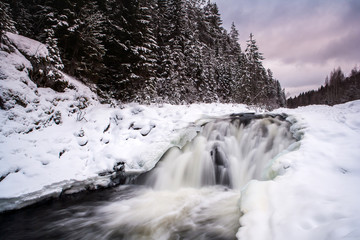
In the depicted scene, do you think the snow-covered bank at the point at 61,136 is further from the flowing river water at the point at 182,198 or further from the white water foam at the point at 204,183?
the white water foam at the point at 204,183

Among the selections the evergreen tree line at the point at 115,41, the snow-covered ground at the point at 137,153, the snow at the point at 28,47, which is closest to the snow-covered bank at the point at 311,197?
the snow-covered ground at the point at 137,153

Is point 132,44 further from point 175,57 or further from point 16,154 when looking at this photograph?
point 16,154

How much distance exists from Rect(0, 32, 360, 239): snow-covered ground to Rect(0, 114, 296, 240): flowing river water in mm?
449

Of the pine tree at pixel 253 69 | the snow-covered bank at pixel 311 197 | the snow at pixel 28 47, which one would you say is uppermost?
the pine tree at pixel 253 69

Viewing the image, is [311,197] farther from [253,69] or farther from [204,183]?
[253,69]

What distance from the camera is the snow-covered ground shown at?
7.00ft

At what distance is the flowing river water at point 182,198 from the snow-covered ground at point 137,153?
0.45m

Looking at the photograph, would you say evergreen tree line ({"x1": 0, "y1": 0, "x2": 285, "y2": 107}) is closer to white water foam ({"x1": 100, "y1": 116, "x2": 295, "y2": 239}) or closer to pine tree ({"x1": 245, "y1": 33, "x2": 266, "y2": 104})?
white water foam ({"x1": 100, "y1": 116, "x2": 295, "y2": 239})

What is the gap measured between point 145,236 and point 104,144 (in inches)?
152

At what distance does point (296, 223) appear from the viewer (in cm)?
200

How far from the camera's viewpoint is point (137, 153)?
6.05 meters

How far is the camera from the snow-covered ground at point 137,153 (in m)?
2.13

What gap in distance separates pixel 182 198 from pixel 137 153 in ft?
7.32

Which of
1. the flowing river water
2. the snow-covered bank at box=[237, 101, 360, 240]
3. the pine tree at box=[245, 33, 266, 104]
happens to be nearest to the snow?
the flowing river water
